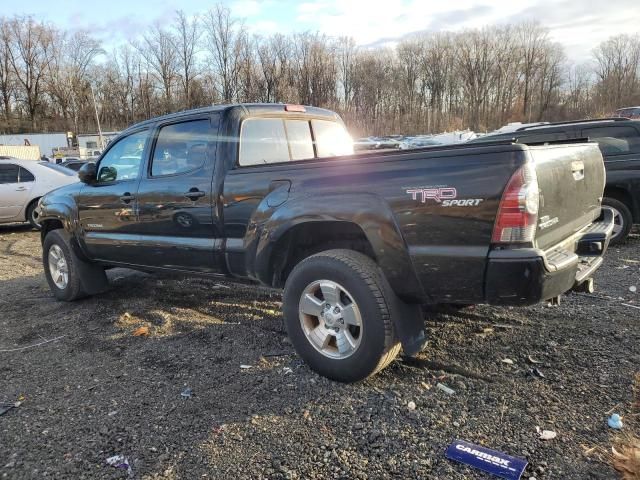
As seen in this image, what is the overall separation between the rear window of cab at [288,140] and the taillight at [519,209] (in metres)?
1.99

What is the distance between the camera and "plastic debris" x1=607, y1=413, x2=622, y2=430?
272cm

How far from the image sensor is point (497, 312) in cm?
454

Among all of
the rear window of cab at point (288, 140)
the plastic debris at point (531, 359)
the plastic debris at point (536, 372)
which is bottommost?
the plastic debris at point (536, 372)

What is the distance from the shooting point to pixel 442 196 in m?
2.80

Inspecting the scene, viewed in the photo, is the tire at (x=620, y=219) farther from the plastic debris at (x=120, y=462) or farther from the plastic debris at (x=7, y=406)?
the plastic debris at (x=7, y=406)

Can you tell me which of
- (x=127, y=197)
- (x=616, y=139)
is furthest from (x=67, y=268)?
(x=616, y=139)

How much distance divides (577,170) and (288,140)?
2.40 m

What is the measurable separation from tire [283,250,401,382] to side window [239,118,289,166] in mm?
1209

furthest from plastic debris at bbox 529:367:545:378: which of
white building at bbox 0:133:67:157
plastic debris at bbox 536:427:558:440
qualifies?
white building at bbox 0:133:67:157

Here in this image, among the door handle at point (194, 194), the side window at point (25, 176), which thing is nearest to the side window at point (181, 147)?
the door handle at point (194, 194)

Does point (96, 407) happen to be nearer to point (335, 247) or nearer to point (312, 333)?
point (312, 333)

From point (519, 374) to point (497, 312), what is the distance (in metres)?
1.21

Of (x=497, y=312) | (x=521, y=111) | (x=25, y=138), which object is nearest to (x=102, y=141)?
(x=25, y=138)

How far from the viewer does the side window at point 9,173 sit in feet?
37.1
